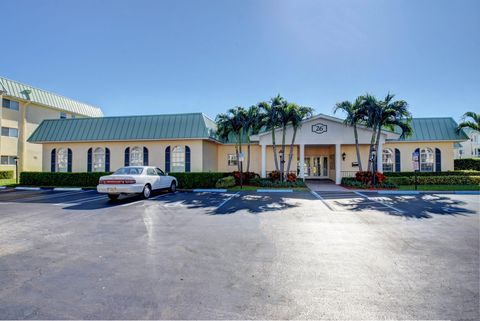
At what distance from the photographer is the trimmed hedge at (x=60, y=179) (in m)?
18.3

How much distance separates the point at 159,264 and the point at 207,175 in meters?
12.7

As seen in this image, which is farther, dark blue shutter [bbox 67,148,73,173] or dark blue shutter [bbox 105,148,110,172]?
dark blue shutter [bbox 67,148,73,173]

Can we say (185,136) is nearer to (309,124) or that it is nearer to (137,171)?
(137,171)

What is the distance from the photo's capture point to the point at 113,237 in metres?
5.97

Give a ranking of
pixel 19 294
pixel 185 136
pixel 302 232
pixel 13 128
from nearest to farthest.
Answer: pixel 19 294 → pixel 302 232 → pixel 185 136 → pixel 13 128

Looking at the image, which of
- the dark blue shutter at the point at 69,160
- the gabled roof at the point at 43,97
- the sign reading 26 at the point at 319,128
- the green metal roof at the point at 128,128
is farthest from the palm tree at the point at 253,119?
the gabled roof at the point at 43,97

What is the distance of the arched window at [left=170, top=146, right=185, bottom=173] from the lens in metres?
19.9

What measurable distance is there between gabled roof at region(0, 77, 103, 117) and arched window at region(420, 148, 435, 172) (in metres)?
36.3

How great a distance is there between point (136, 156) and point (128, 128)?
2.33 m

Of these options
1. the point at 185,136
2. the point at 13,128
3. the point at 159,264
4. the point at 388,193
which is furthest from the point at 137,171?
the point at 13,128

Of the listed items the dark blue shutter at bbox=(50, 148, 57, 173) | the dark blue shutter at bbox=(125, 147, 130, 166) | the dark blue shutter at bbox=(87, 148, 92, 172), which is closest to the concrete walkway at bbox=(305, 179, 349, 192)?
the dark blue shutter at bbox=(125, 147, 130, 166)

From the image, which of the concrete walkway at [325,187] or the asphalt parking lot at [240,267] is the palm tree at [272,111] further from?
the asphalt parking lot at [240,267]

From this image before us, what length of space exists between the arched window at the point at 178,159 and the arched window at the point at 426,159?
19115mm

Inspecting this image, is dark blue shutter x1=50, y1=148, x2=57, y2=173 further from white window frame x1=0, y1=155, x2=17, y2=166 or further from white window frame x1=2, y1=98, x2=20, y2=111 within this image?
white window frame x1=2, y1=98, x2=20, y2=111
